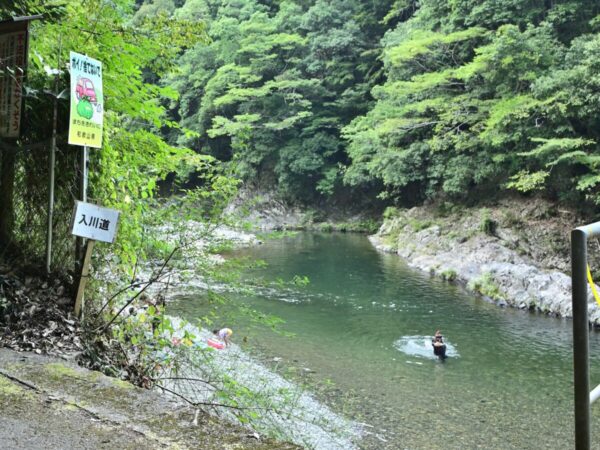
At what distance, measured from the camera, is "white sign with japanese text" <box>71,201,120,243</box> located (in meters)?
3.01

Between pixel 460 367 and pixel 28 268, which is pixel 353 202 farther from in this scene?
pixel 28 268

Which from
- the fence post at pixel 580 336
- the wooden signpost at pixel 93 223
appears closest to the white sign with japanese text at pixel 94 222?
the wooden signpost at pixel 93 223

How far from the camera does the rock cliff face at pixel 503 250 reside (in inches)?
497

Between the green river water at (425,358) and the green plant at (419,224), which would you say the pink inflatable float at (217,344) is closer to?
the green river water at (425,358)

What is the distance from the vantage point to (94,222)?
3066 millimetres

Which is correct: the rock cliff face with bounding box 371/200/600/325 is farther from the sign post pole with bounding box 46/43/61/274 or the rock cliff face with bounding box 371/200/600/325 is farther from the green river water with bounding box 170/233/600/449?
the sign post pole with bounding box 46/43/61/274

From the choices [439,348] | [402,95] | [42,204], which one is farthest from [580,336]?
[402,95]

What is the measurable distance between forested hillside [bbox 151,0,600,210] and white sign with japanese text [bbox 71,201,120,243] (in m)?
1.03

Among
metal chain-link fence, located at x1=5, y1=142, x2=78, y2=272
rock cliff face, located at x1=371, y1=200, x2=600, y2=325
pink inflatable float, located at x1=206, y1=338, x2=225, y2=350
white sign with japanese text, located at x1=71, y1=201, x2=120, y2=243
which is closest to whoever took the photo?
white sign with japanese text, located at x1=71, y1=201, x2=120, y2=243

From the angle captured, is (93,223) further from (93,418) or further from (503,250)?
(503,250)

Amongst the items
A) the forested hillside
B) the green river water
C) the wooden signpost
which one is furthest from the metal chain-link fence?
the green river water

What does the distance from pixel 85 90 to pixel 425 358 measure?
7.63m

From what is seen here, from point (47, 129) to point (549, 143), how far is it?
13.8 metres

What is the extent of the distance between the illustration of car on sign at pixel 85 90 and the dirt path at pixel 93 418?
5.33 ft
